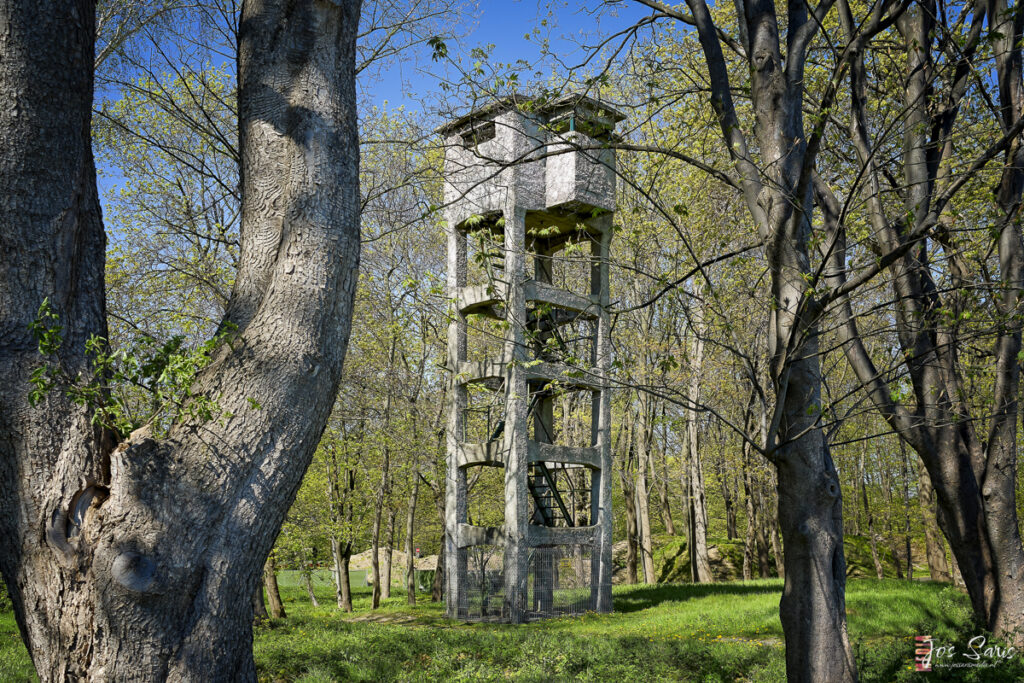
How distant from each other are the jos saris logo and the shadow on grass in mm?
8763

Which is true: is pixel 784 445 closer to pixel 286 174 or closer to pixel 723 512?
pixel 286 174

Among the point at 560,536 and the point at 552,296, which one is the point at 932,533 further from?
the point at 552,296

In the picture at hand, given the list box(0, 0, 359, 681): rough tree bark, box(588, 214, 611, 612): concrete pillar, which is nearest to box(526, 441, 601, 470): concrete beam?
box(588, 214, 611, 612): concrete pillar

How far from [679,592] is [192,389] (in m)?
17.2

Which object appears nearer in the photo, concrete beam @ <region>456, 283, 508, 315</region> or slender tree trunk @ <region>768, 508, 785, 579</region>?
concrete beam @ <region>456, 283, 508, 315</region>

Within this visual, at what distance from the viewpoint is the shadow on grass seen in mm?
17203

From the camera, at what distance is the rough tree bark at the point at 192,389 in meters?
2.78

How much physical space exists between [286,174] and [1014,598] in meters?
8.06

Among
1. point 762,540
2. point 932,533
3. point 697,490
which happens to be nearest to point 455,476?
point 697,490

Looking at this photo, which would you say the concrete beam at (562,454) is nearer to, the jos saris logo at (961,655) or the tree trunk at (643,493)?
the tree trunk at (643,493)

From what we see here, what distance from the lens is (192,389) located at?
304 cm

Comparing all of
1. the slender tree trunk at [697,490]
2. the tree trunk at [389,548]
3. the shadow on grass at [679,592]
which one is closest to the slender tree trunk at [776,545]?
the slender tree trunk at [697,490]

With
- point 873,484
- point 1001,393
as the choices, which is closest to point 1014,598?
point 1001,393

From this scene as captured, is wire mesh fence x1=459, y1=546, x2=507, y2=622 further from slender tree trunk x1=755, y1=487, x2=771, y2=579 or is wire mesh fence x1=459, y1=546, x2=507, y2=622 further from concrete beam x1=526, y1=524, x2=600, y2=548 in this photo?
slender tree trunk x1=755, y1=487, x2=771, y2=579
